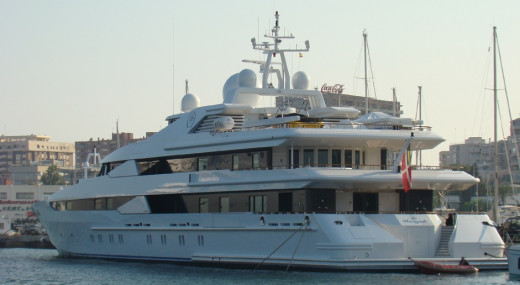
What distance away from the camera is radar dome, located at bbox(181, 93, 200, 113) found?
3731 centimetres

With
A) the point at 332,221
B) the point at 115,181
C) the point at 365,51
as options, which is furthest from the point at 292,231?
the point at 365,51

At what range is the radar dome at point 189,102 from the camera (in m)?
37.3

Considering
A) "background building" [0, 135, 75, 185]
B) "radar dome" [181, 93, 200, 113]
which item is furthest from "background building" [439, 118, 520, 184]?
"radar dome" [181, 93, 200, 113]

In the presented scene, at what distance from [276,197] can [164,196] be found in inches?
215

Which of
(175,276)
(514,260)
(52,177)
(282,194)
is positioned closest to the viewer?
(514,260)

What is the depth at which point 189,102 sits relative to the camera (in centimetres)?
3741

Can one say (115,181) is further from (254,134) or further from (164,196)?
(254,134)

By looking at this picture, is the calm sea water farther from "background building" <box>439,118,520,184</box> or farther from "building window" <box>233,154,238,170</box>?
"background building" <box>439,118,520,184</box>

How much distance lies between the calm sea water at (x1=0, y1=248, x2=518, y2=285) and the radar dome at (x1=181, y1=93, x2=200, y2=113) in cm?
701

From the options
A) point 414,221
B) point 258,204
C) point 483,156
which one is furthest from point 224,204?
point 483,156

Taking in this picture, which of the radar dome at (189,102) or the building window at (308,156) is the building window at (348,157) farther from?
the radar dome at (189,102)

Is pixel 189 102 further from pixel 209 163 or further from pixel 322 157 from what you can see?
pixel 322 157

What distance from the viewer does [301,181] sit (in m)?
27.4

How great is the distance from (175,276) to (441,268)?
8.05m
